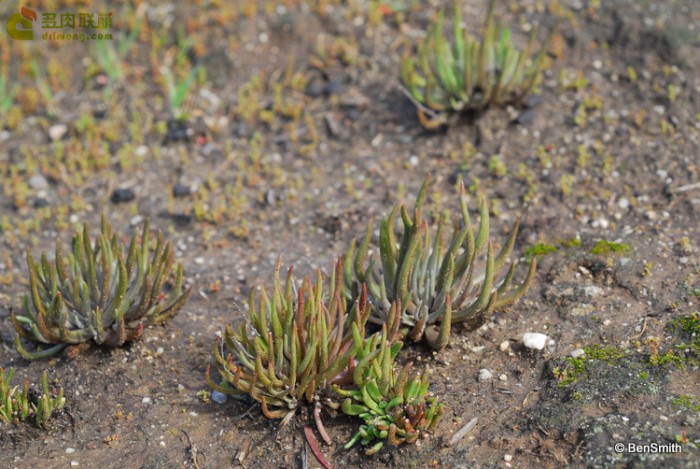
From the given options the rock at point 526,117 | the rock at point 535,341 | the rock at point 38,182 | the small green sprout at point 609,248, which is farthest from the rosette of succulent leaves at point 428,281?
the rock at point 38,182

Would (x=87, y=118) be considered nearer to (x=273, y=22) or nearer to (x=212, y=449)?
(x=273, y=22)

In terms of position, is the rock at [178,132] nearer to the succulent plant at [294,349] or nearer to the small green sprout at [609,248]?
the succulent plant at [294,349]

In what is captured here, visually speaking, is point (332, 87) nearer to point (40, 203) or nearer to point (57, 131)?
point (57, 131)

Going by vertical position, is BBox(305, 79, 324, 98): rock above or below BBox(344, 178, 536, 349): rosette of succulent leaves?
above

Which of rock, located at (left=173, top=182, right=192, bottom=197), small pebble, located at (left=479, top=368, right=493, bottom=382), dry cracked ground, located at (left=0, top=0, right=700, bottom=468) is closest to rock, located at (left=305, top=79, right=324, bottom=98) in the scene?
dry cracked ground, located at (left=0, top=0, right=700, bottom=468)

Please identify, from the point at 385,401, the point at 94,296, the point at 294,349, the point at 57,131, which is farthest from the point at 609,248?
the point at 57,131

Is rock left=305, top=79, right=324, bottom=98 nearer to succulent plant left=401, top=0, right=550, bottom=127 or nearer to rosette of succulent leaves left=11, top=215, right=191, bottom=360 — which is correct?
succulent plant left=401, top=0, right=550, bottom=127
